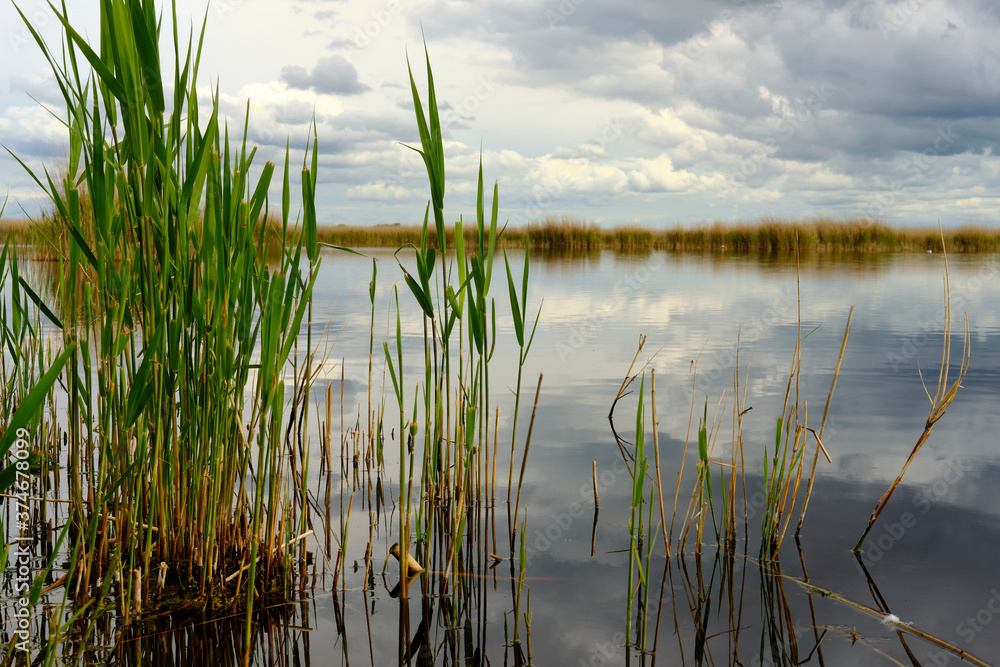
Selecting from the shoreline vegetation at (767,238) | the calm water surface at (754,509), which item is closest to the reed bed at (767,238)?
the shoreline vegetation at (767,238)

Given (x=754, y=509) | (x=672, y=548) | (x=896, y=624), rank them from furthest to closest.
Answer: (x=754, y=509) → (x=672, y=548) → (x=896, y=624)

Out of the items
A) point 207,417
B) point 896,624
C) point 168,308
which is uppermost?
point 168,308

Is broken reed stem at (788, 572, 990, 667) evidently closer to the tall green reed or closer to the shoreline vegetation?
the tall green reed

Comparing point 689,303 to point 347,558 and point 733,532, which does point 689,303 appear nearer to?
point 733,532

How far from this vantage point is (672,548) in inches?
100

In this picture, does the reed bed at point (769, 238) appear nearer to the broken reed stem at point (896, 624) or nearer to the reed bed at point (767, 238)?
the reed bed at point (767, 238)

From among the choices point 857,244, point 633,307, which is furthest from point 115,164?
point 857,244

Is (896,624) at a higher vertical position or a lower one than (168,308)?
lower

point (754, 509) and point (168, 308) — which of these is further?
point (754, 509)

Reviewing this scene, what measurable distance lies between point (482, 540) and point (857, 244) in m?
22.3

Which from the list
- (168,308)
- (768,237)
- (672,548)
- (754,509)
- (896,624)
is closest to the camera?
(168,308)

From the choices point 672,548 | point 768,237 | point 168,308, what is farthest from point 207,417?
point 768,237

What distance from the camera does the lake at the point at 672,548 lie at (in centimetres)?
193

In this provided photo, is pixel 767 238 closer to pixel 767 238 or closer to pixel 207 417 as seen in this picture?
pixel 767 238
